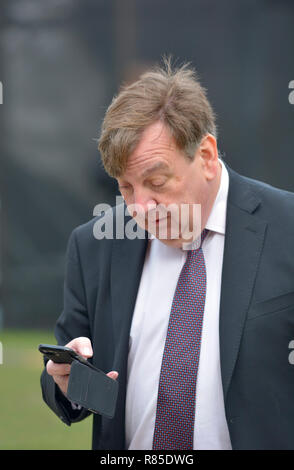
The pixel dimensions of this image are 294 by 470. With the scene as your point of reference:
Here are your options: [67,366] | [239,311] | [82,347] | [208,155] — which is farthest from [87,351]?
[208,155]

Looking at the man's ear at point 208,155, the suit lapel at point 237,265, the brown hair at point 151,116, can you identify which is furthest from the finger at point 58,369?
the man's ear at point 208,155

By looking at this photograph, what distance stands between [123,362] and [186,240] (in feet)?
1.49

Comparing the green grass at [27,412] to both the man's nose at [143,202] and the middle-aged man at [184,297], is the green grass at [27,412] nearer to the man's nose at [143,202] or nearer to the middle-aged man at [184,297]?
the middle-aged man at [184,297]

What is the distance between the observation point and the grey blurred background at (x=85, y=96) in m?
7.48

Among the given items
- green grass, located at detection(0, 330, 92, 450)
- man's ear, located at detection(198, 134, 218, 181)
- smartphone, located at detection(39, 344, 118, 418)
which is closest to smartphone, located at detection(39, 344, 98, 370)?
smartphone, located at detection(39, 344, 118, 418)

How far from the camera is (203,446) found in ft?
7.24

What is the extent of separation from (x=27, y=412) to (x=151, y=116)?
4.02 m

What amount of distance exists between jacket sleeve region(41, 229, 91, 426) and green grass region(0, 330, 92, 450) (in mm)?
2600

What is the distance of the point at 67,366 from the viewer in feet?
7.17

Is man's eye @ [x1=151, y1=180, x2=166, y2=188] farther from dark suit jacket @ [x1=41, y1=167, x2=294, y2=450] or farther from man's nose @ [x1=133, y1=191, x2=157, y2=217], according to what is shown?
dark suit jacket @ [x1=41, y1=167, x2=294, y2=450]

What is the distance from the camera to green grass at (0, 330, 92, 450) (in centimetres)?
502

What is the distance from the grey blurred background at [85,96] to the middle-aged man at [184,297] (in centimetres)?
503

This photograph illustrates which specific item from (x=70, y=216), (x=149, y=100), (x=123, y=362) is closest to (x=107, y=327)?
(x=123, y=362)

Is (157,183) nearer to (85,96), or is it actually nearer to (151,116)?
(151,116)
